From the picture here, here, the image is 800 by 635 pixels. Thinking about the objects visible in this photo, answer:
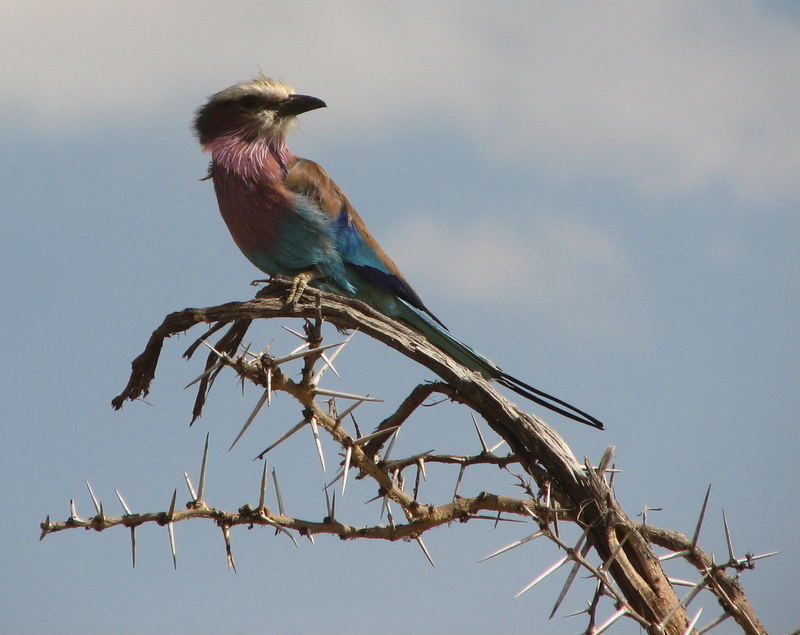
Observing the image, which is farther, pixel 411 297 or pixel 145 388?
pixel 411 297

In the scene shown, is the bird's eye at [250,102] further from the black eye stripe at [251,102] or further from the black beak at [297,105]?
the black beak at [297,105]

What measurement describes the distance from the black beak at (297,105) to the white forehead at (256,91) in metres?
0.04

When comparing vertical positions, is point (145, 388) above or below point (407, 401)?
above

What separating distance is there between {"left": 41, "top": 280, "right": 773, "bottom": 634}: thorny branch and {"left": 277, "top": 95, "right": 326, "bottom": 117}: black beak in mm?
1892

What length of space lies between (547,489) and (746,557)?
556mm

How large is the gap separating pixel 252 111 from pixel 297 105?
0.73ft

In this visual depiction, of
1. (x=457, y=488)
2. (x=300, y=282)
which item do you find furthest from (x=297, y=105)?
(x=457, y=488)

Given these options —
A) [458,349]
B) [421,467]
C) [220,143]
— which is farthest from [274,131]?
[421,467]

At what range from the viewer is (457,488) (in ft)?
8.32

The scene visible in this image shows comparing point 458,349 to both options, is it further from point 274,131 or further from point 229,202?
point 274,131

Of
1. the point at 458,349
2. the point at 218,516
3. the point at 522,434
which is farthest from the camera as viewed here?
the point at 458,349

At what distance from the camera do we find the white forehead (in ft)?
14.1

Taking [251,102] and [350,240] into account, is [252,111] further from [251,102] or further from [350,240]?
[350,240]

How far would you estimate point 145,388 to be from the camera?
2.71 m
